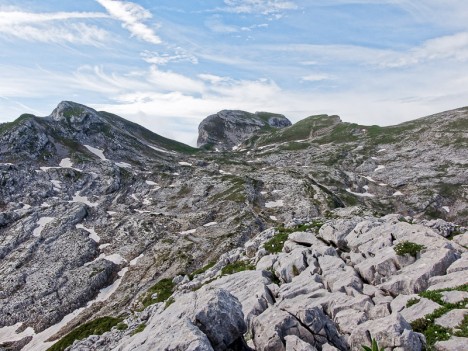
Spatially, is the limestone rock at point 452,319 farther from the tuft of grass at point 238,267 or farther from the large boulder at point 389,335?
the tuft of grass at point 238,267

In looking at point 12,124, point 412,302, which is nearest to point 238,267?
point 412,302

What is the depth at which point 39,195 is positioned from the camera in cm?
12788

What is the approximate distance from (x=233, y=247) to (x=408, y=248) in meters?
62.3

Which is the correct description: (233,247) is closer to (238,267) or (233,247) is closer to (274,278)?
(238,267)

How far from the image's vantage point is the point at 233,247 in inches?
3465

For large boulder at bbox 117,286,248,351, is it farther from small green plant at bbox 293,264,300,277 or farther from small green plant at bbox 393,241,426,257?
small green plant at bbox 393,241,426,257

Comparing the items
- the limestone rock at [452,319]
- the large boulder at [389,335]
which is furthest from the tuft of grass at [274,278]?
the limestone rock at [452,319]

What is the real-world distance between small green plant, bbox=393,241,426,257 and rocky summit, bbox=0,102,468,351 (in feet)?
0.44

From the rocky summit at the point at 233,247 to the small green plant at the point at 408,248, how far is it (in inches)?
5.3

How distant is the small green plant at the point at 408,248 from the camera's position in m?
28.2

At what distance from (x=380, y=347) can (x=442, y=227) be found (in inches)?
1076

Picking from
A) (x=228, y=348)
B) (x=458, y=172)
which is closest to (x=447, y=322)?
(x=228, y=348)

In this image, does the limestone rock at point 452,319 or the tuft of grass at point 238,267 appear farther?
the tuft of grass at point 238,267

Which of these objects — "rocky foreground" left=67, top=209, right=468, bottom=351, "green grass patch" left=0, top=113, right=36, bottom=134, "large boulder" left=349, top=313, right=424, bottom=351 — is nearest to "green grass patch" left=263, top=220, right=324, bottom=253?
Answer: "rocky foreground" left=67, top=209, right=468, bottom=351
